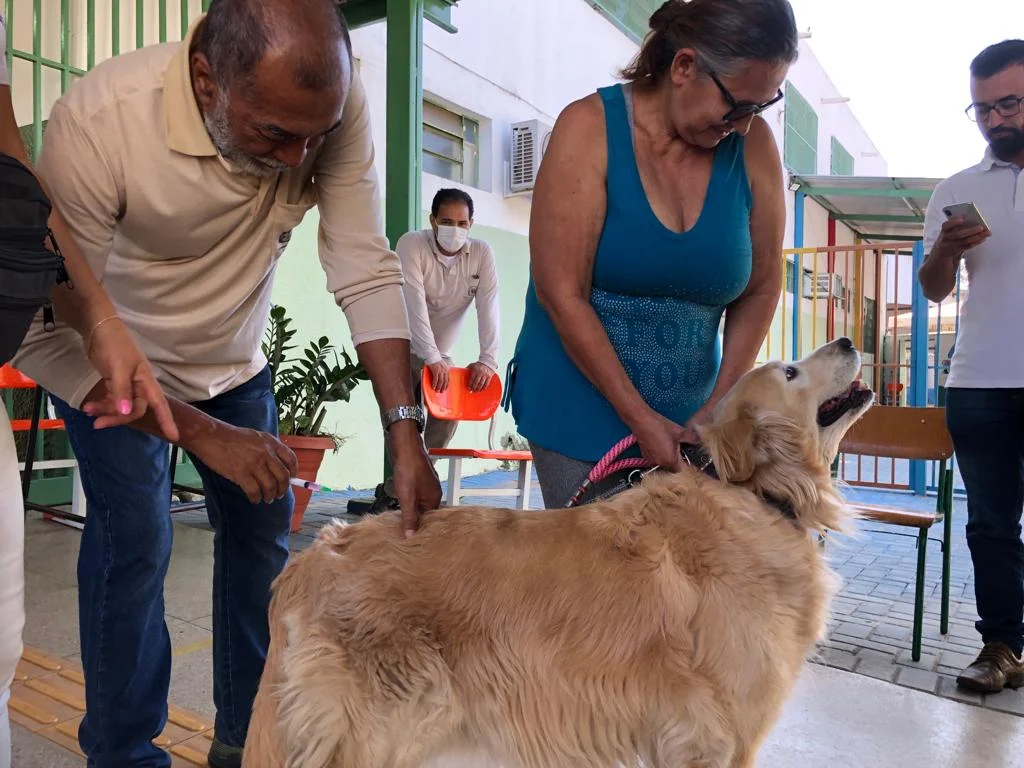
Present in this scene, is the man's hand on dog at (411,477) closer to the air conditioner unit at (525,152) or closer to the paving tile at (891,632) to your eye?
the paving tile at (891,632)

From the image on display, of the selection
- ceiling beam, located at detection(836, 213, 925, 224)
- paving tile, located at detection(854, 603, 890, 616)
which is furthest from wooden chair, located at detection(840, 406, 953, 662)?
ceiling beam, located at detection(836, 213, 925, 224)

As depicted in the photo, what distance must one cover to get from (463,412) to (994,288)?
10.1ft

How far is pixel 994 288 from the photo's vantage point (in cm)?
282

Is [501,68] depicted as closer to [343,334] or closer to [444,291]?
[343,334]

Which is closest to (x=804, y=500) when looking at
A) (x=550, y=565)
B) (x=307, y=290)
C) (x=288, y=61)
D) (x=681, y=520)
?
(x=681, y=520)

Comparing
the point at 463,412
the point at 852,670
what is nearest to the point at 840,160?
the point at 463,412

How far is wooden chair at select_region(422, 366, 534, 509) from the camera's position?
4.75 m

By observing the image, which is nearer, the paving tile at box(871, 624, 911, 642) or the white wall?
the paving tile at box(871, 624, 911, 642)

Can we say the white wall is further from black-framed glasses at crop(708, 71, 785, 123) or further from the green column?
black-framed glasses at crop(708, 71, 785, 123)

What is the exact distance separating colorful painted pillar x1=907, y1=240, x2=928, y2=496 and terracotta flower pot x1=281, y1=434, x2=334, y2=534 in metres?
5.42

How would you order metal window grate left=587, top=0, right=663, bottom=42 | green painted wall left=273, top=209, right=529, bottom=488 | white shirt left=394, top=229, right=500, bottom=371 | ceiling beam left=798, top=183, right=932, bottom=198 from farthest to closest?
ceiling beam left=798, top=183, right=932, bottom=198
metal window grate left=587, top=0, right=663, bottom=42
green painted wall left=273, top=209, right=529, bottom=488
white shirt left=394, top=229, right=500, bottom=371

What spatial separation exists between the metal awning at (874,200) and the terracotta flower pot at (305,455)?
9963mm

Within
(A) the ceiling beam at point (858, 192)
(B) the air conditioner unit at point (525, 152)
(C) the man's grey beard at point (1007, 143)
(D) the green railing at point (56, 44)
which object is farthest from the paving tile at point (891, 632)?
(A) the ceiling beam at point (858, 192)

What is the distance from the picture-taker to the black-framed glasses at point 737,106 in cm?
163
